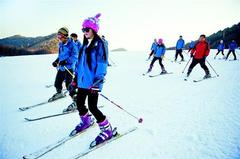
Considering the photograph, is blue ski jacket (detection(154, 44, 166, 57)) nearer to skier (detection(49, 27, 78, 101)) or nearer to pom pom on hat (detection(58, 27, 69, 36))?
skier (detection(49, 27, 78, 101))

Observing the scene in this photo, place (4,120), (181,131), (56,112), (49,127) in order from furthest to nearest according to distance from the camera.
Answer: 1. (56,112)
2. (4,120)
3. (49,127)
4. (181,131)

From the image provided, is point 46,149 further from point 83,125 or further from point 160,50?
point 160,50

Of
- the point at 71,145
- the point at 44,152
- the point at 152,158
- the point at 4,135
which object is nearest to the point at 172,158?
the point at 152,158

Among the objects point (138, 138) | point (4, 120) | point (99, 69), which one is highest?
point (99, 69)

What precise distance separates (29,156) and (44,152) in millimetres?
236

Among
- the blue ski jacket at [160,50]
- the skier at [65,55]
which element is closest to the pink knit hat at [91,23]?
→ the skier at [65,55]

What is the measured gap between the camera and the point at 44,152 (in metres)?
3.61

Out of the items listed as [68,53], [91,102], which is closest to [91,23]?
[91,102]

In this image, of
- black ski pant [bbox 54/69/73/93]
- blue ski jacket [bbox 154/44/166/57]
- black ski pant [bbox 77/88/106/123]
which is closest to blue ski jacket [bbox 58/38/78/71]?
black ski pant [bbox 54/69/73/93]

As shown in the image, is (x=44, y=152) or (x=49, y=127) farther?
(x=49, y=127)

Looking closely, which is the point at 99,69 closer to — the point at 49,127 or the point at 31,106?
the point at 49,127

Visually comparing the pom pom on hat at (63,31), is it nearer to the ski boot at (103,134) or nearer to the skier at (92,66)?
the skier at (92,66)

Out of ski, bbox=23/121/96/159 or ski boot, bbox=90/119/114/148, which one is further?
ski boot, bbox=90/119/114/148

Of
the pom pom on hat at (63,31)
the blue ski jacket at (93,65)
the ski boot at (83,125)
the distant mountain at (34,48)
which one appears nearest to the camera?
the blue ski jacket at (93,65)
